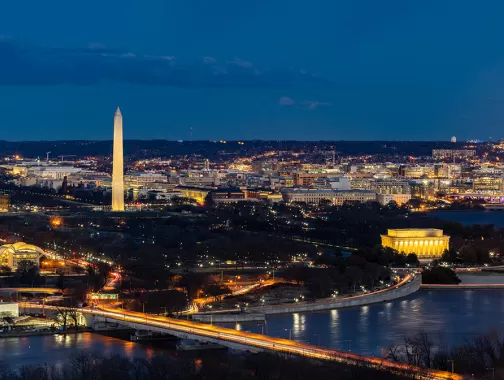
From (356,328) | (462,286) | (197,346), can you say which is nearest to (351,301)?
(356,328)

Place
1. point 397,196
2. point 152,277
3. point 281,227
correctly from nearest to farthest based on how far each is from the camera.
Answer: point 152,277, point 281,227, point 397,196

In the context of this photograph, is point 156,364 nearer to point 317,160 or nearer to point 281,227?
point 281,227

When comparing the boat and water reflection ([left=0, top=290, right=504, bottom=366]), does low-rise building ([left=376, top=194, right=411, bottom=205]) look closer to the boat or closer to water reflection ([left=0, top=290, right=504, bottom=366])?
water reflection ([left=0, top=290, right=504, bottom=366])

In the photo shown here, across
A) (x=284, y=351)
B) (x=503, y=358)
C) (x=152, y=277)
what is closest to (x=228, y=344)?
(x=284, y=351)

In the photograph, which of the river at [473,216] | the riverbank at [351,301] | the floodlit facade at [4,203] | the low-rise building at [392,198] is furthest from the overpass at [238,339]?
the low-rise building at [392,198]

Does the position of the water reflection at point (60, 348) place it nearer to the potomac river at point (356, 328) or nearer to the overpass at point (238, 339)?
the potomac river at point (356, 328)

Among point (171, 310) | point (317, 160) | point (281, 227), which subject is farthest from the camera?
point (317, 160)

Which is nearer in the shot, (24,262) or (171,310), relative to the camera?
(171,310)
